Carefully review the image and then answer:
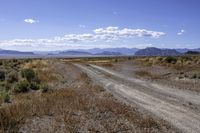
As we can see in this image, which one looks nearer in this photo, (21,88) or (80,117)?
(80,117)

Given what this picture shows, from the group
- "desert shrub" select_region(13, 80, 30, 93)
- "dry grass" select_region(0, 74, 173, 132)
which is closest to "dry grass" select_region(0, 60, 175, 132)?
"dry grass" select_region(0, 74, 173, 132)

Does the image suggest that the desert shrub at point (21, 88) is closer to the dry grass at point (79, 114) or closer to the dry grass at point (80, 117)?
the dry grass at point (79, 114)

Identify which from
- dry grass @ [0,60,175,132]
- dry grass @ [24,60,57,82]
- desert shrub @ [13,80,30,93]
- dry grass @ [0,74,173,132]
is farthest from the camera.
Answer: dry grass @ [24,60,57,82]

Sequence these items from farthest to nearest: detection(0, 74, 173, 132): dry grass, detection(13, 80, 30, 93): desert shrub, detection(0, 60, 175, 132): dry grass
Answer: detection(13, 80, 30, 93): desert shrub → detection(0, 74, 173, 132): dry grass → detection(0, 60, 175, 132): dry grass

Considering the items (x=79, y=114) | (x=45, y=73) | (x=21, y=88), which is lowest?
(x=45, y=73)

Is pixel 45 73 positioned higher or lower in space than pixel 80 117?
lower

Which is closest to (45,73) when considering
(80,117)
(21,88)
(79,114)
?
(21,88)

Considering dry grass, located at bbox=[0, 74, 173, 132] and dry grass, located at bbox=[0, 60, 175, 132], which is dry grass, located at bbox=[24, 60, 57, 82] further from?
dry grass, located at bbox=[0, 60, 175, 132]

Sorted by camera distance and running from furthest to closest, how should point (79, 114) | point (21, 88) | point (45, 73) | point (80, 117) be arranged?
point (45, 73) < point (21, 88) < point (79, 114) < point (80, 117)

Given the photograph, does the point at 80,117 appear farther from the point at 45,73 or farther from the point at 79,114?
the point at 45,73

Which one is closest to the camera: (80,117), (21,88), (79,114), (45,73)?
(80,117)

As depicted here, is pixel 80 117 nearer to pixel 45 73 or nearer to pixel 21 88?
pixel 21 88

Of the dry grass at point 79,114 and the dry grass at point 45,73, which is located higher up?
the dry grass at point 79,114

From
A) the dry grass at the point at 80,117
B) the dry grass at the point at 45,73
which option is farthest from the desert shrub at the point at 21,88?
the dry grass at the point at 45,73
